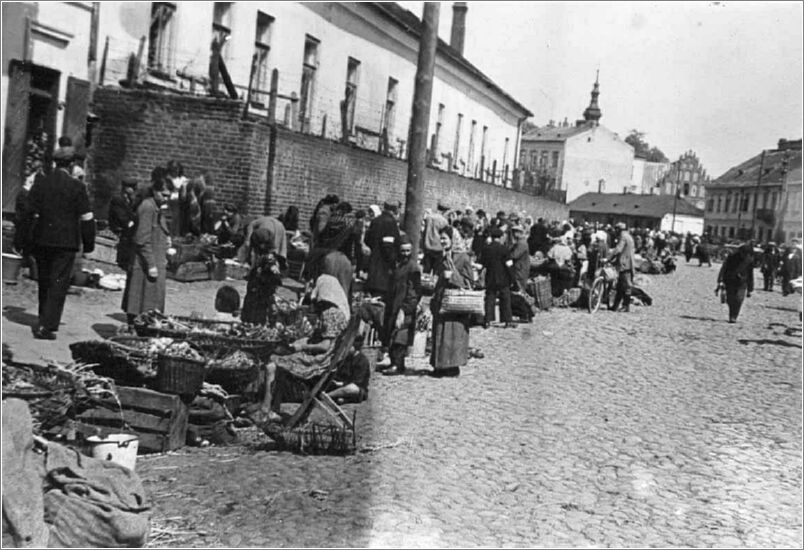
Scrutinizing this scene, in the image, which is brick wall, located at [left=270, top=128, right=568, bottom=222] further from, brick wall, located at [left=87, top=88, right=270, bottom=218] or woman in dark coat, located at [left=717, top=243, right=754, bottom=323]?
woman in dark coat, located at [left=717, top=243, right=754, bottom=323]

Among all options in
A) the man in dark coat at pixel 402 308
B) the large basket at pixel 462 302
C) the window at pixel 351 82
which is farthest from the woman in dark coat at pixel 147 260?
the window at pixel 351 82

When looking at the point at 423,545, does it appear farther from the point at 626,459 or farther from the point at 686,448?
the point at 686,448

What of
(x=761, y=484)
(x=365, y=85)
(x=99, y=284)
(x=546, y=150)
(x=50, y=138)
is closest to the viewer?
(x=761, y=484)

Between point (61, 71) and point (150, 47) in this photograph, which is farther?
point (150, 47)

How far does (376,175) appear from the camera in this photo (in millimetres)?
23766

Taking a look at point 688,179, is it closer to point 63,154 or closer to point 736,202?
point 736,202

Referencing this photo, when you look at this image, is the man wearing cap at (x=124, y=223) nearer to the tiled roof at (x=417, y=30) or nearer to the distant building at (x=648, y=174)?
the tiled roof at (x=417, y=30)

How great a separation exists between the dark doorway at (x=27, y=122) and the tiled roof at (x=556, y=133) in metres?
56.9

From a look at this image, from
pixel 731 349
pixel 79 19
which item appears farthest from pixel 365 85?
pixel 731 349

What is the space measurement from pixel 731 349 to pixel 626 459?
8.74 meters

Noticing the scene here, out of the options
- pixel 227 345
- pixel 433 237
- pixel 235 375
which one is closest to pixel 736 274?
pixel 433 237

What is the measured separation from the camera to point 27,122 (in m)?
Answer: 14.1

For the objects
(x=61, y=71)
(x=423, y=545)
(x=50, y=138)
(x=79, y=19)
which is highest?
(x=79, y=19)

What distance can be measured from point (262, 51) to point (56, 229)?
14.0 metres
